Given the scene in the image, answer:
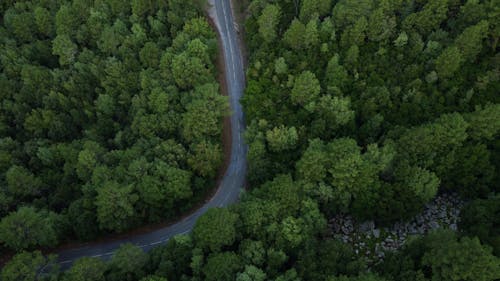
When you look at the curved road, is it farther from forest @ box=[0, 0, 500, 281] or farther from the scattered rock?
the scattered rock

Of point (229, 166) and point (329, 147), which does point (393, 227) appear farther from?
point (229, 166)

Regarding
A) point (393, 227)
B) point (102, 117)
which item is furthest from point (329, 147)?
point (102, 117)

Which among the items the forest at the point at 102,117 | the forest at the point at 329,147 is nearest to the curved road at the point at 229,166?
the forest at the point at 102,117

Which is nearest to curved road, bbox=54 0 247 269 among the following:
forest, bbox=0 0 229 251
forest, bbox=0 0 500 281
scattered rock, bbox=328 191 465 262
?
forest, bbox=0 0 229 251

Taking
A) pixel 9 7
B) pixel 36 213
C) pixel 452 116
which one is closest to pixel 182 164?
pixel 36 213

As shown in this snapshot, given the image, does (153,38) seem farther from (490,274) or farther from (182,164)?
(490,274)

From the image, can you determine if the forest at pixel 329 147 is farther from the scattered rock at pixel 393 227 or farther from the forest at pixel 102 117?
the scattered rock at pixel 393 227
